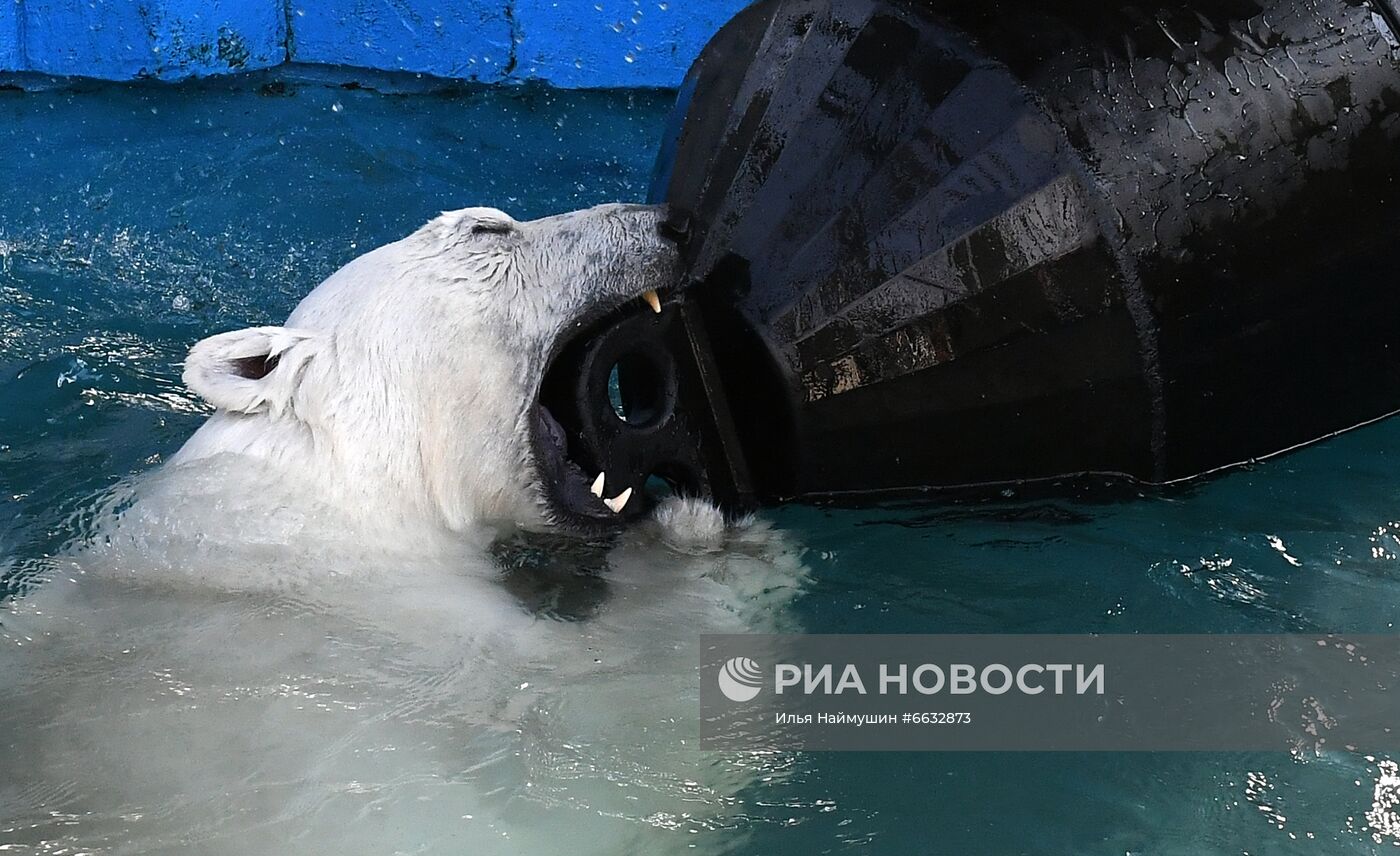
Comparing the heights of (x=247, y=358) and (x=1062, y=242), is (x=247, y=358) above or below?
below

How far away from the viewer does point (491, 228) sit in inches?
145

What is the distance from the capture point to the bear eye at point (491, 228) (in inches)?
144

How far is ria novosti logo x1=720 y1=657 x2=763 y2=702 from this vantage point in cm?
317

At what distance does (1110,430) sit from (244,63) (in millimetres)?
5386

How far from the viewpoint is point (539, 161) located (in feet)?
22.5

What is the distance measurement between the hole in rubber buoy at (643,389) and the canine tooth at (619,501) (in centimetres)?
18

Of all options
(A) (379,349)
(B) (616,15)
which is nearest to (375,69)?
(B) (616,15)

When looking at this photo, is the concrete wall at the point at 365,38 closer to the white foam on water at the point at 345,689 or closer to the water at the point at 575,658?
the water at the point at 575,658

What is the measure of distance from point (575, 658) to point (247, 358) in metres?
1.11

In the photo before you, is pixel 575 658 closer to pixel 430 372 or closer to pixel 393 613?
pixel 393 613

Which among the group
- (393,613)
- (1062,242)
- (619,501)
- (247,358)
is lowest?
(393,613)

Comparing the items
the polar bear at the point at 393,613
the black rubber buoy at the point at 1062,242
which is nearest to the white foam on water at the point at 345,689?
the polar bear at the point at 393,613

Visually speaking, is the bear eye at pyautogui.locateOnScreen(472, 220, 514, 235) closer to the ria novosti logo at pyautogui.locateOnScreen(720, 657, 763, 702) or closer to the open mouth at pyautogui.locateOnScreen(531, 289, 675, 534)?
the open mouth at pyautogui.locateOnScreen(531, 289, 675, 534)

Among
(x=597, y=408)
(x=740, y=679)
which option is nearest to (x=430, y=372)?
(x=597, y=408)
